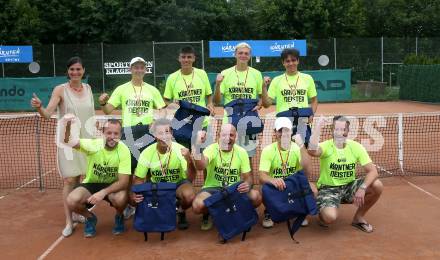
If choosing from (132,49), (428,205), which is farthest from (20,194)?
(132,49)

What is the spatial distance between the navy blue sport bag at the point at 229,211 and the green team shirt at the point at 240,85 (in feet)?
4.53

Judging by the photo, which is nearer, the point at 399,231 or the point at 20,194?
the point at 399,231

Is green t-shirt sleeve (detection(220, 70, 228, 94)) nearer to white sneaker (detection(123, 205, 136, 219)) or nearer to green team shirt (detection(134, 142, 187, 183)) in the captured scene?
green team shirt (detection(134, 142, 187, 183))

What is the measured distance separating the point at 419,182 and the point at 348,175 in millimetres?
2706

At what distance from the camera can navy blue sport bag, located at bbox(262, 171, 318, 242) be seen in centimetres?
526

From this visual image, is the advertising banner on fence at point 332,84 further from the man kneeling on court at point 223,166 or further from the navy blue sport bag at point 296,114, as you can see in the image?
the man kneeling on court at point 223,166

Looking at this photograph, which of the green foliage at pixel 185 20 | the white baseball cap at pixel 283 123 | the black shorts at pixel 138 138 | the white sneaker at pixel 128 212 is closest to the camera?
the white baseball cap at pixel 283 123

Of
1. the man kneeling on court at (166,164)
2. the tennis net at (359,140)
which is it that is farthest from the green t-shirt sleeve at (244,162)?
the tennis net at (359,140)

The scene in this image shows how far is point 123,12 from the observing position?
32188 mm

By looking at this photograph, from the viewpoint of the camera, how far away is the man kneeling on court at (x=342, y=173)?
18.4 feet

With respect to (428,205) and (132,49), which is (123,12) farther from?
(428,205)

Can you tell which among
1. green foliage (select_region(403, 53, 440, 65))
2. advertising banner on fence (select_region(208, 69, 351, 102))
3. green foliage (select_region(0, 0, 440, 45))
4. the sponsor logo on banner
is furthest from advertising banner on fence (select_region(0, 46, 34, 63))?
green foliage (select_region(403, 53, 440, 65))

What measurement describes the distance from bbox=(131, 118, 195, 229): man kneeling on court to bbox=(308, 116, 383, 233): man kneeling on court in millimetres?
1505

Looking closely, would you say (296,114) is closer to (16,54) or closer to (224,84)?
(224,84)
